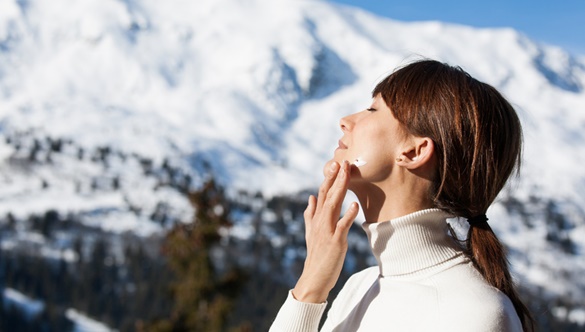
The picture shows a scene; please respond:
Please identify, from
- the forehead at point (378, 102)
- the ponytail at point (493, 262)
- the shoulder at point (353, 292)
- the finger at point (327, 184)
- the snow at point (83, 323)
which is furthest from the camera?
the snow at point (83, 323)

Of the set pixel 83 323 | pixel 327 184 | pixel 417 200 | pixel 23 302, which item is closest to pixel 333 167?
pixel 327 184

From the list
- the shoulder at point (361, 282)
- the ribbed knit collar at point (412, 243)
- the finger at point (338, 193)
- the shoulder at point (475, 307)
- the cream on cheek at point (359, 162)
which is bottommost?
the shoulder at point (361, 282)

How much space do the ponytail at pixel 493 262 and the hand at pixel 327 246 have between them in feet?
2.29

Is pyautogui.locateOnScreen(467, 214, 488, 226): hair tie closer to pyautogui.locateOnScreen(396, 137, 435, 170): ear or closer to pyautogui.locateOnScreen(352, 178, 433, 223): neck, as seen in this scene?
pyautogui.locateOnScreen(352, 178, 433, 223): neck

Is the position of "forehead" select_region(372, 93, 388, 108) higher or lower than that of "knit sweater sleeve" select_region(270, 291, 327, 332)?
higher

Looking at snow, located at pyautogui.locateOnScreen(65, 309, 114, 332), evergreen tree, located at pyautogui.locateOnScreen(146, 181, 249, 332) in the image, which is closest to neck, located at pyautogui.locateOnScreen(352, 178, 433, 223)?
evergreen tree, located at pyautogui.locateOnScreen(146, 181, 249, 332)

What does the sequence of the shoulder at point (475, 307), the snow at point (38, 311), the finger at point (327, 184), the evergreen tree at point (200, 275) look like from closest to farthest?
1. the shoulder at point (475, 307)
2. the finger at point (327, 184)
3. the evergreen tree at point (200, 275)
4. the snow at point (38, 311)

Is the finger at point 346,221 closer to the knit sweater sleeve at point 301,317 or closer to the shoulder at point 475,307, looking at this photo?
the knit sweater sleeve at point 301,317

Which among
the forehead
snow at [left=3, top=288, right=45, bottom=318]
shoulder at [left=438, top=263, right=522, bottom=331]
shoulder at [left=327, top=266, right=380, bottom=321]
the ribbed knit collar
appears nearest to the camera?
shoulder at [left=438, top=263, right=522, bottom=331]

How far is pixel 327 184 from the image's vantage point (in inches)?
175

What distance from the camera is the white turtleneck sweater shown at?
3.94 meters

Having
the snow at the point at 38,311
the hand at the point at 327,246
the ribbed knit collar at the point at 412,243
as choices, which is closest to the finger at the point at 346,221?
the hand at the point at 327,246

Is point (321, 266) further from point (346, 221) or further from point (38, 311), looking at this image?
point (38, 311)

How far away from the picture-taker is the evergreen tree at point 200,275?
2434 cm
